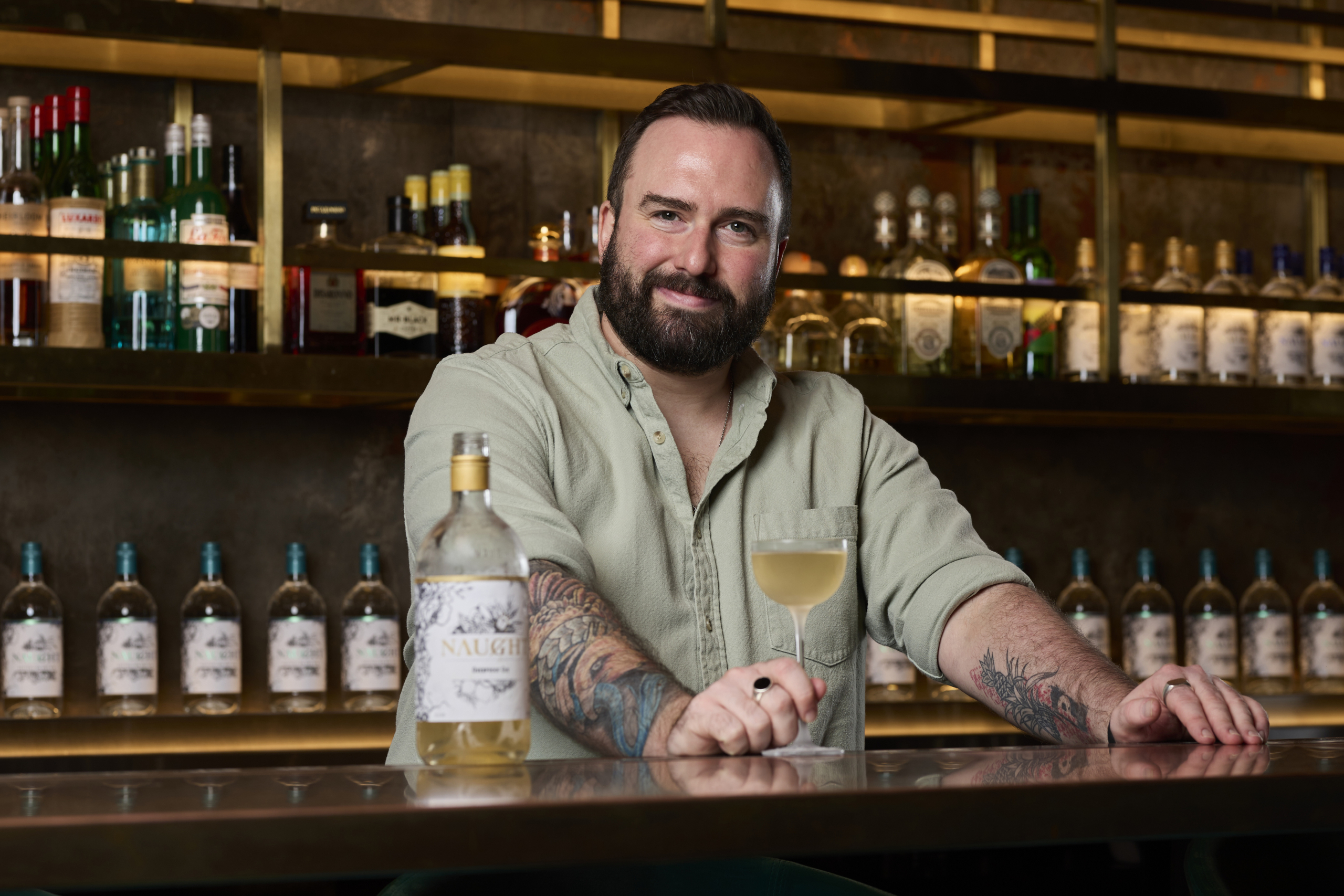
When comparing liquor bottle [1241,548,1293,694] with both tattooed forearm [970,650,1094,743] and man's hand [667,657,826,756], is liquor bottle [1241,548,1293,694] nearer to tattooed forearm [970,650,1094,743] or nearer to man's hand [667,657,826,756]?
tattooed forearm [970,650,1094,743]

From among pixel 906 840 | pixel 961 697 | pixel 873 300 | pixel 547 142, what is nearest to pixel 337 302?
pixel 547 142

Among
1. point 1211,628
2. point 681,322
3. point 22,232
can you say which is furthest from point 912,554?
point 1211,628

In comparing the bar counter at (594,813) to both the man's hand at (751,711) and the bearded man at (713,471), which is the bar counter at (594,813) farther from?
the bearded man at (713,471)

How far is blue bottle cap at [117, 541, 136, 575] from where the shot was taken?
81.6 inches

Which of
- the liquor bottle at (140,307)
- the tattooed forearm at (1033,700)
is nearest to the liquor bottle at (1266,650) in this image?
the tattooed forearm at (1033,700)

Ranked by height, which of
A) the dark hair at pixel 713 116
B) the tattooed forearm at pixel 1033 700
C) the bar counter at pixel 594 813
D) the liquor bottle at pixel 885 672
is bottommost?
the liquor bottle at pixel 885 672

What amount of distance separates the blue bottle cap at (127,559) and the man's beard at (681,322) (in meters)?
1.03

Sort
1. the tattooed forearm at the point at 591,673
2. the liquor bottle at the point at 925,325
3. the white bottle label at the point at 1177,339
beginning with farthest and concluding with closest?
the white bottle label at the point at 1177,339
the liquor bottle at the point at 925,325
the tattooed forearm at the point at 591,673

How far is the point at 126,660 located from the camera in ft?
6.64

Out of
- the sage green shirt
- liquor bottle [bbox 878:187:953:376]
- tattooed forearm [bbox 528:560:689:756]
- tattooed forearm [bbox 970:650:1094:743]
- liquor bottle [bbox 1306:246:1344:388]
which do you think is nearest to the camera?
tattooed forearm [bbox 528:560:689:756]

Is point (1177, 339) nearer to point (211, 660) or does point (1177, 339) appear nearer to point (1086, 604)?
point (1086, 604)

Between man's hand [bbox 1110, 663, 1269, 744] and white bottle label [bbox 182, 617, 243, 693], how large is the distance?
4.59ft

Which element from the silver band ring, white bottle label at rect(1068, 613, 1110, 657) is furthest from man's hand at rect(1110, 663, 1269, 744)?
white bottle label at rect(1068, 613, 1110, 657)

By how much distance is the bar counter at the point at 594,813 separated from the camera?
1.76 feet
